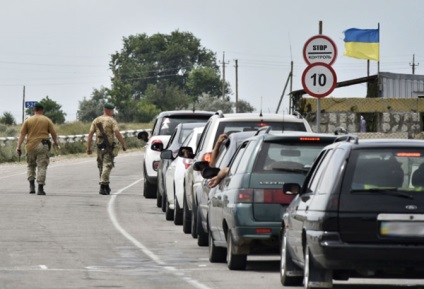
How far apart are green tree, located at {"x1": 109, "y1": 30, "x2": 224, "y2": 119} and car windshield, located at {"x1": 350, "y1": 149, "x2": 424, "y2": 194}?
163367 millimetres

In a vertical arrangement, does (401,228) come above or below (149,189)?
above

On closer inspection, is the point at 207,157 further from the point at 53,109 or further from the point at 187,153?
the point at 53,109

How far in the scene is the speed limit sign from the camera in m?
24.9

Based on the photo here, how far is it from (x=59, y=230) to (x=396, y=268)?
10.2 m

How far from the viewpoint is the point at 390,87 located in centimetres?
5569

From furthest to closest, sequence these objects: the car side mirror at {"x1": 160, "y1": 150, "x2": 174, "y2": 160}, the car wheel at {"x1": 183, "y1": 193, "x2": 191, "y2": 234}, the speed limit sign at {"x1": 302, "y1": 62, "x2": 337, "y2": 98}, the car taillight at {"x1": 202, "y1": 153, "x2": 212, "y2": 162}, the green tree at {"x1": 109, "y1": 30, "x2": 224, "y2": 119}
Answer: the green tree at {"x1": 109, "y1": 30, "x2": 224, "y2": 119} < the car side mirror at {"x1": 160, "y1": 150, "x2": 174, "y2": 160} < the speed limit sign at {"x1": 302, "y1": 62, "x2": 337, "y2": 98} < the car wheel at {"x1": 183, "y1": 193, "x2": 191, "y2": 234} < the car taillight at {"x1": 202, "y1": 153, "x2": 212, "y2": 162}

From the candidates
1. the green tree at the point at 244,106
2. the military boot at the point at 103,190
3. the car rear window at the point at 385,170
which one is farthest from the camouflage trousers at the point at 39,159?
the green tree at the point at 244,106

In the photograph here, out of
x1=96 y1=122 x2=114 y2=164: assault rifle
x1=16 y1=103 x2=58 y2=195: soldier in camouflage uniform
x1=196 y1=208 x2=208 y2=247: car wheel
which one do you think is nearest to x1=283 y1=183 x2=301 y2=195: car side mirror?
x1=196 y1=208 x2=208 y2=247: car wheel

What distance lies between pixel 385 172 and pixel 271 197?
3.00 metres

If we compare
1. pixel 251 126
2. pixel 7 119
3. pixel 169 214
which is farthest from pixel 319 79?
pixel 7 119

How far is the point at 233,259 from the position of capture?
16938 millimetres

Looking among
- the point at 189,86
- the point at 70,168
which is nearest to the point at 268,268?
the point at 70,168

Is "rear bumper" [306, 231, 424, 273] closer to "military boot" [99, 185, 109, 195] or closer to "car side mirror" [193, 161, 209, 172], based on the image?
"car side mirror" [193, 161, 209, 172]

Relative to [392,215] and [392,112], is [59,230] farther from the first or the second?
[392,112]
